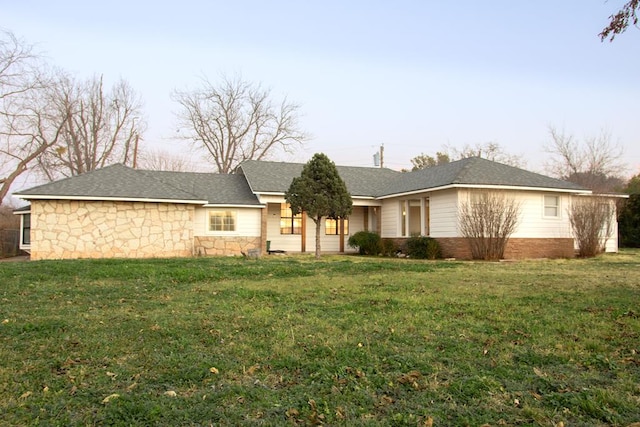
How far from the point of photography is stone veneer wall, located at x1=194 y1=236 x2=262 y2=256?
18.6m

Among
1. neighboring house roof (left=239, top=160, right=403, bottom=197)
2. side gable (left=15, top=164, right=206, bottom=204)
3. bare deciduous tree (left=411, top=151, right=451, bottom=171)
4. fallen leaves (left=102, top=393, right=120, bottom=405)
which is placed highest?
bare deciduous tree (left=411, top=151, right=451, bottom=171)

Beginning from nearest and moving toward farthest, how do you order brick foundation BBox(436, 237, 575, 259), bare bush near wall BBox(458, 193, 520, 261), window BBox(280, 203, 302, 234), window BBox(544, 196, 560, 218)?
bare bush near wall BBox(458, 193, 520, 261)
brick foundation BBox(436, 237, 575, 259)
window BBox(544, 196, 560, 218)
window BBox(280, 203, 302, 234)

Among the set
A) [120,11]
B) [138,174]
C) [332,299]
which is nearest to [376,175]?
[138,174]

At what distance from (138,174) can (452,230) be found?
12684 mm

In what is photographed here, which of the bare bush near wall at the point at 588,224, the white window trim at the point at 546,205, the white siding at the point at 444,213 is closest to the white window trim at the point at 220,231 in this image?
the white siding at the point at 444,213

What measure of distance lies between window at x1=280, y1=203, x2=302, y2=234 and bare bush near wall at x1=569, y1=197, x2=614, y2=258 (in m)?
11.5

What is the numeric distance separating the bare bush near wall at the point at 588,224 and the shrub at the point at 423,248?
538cm

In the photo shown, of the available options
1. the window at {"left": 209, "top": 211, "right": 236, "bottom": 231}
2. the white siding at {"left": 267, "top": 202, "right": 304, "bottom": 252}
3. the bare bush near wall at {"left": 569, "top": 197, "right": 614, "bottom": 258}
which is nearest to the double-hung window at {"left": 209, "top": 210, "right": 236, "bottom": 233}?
the window at {"left": 209, "top": 211, "right": 236, "bottom": 231}

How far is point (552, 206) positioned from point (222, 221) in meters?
13.4

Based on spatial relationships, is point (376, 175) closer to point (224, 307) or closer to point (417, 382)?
point (224, 307)

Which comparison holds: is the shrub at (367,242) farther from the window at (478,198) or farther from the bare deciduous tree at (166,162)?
the bare deciduous tree at (166,162)

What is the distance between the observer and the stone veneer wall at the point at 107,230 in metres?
15.9

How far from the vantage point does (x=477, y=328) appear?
4.79 m

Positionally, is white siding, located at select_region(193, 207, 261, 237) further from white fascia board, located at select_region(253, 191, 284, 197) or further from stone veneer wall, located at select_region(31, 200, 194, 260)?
stone veneer wall, located at select_region(31, 200, 194, 260)
